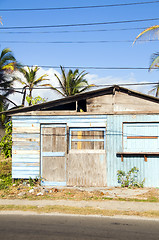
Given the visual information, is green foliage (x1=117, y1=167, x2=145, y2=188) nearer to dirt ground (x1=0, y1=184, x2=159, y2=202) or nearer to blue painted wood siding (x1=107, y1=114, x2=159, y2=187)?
blue painted wood siding (x1=107, y1=114, x2=159, y2=187)

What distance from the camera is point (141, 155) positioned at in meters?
12.6


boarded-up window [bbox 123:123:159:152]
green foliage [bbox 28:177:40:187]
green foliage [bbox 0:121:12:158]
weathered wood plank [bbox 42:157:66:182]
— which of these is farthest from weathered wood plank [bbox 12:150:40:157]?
boarded-up window [bbox 123:123:159:152]

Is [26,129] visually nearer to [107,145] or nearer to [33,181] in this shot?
[33,181]

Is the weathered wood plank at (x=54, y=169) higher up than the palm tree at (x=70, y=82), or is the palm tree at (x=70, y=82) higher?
the palm tree at (x=70, y=82)

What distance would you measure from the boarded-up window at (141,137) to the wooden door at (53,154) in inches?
114

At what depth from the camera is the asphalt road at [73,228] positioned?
661cm

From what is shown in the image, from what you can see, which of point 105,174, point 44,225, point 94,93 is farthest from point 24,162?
point 44,225

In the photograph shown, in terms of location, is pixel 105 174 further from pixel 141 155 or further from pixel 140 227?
pixel 140 227

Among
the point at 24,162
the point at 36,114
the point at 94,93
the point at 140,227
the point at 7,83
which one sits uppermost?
the point at 7,83

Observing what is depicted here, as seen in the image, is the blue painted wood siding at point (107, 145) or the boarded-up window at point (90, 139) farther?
the boarded-up window at point (90, 139)

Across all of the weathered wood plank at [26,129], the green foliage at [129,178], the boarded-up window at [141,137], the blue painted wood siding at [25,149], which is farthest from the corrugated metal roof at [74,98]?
the green foliage at [129,178]

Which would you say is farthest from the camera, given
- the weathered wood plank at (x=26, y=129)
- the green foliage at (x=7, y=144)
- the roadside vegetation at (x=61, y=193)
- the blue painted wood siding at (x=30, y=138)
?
the green foliage at (x=7, y=144)

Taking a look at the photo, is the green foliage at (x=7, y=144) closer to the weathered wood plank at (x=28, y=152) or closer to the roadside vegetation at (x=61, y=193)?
the weathered wood plank at (x=28, y=152)

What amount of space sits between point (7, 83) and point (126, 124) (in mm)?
17055
